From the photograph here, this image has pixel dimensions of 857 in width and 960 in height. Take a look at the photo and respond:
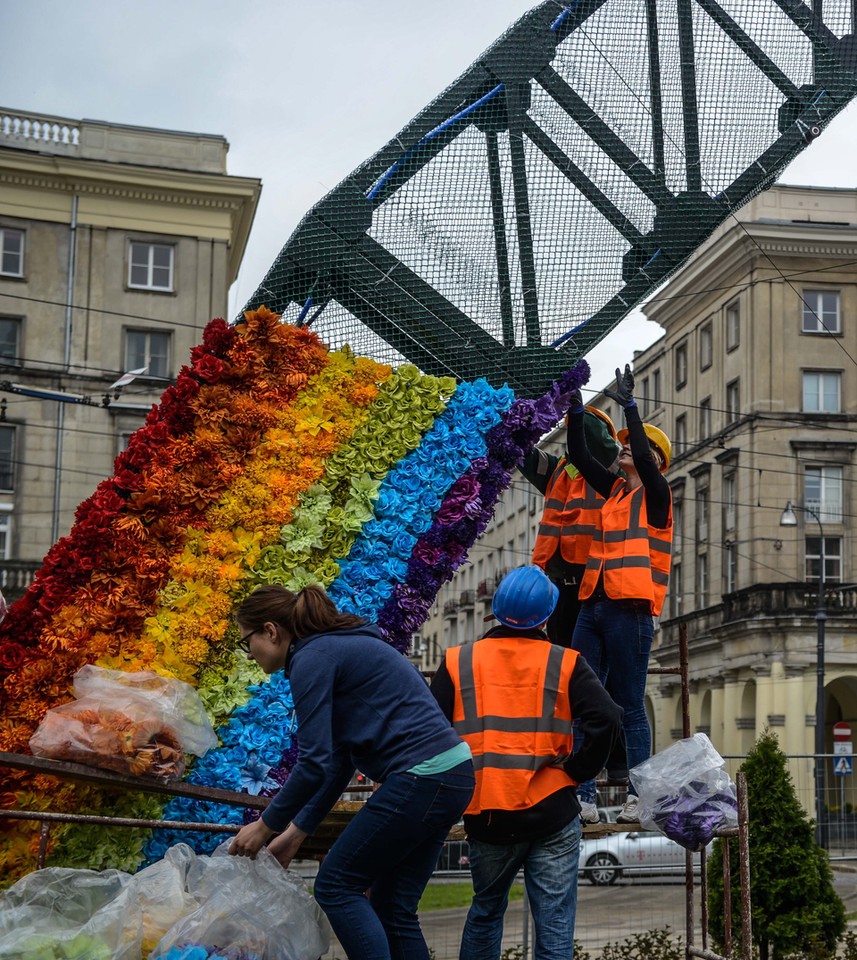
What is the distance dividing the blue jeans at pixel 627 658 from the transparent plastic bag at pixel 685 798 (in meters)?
0.25

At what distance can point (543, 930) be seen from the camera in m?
5.67

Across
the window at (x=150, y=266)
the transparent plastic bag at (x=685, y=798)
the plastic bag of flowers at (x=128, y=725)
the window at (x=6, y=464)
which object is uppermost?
the window at (x=150, y=266)

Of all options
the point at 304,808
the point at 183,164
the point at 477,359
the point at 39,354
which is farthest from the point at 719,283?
the point at 304,808

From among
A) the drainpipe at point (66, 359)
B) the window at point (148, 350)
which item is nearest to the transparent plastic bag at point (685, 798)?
the drainpipe at point (66, 359)

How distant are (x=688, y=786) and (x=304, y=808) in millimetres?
2468

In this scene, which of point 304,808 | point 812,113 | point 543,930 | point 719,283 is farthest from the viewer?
point 719,283

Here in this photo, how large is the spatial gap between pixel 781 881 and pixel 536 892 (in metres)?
6.77

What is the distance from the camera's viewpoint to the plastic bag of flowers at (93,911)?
5527 mm

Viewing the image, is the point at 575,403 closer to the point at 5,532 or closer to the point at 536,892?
the point at 536,892

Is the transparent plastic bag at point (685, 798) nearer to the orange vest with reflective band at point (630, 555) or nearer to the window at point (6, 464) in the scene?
the orange vest with reflective band at point (630, 555)

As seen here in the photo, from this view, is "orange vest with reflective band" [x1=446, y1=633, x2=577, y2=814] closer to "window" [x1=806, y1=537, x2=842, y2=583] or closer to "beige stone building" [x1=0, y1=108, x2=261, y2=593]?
"beige stone building" [x1=0, y1=108, x2=261, y2=593]

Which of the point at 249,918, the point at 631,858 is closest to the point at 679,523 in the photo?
the point at 631,858

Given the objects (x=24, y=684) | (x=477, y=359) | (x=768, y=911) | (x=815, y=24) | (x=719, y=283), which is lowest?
(x=768, y=911)

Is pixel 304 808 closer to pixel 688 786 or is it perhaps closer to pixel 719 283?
pixel 688 786
